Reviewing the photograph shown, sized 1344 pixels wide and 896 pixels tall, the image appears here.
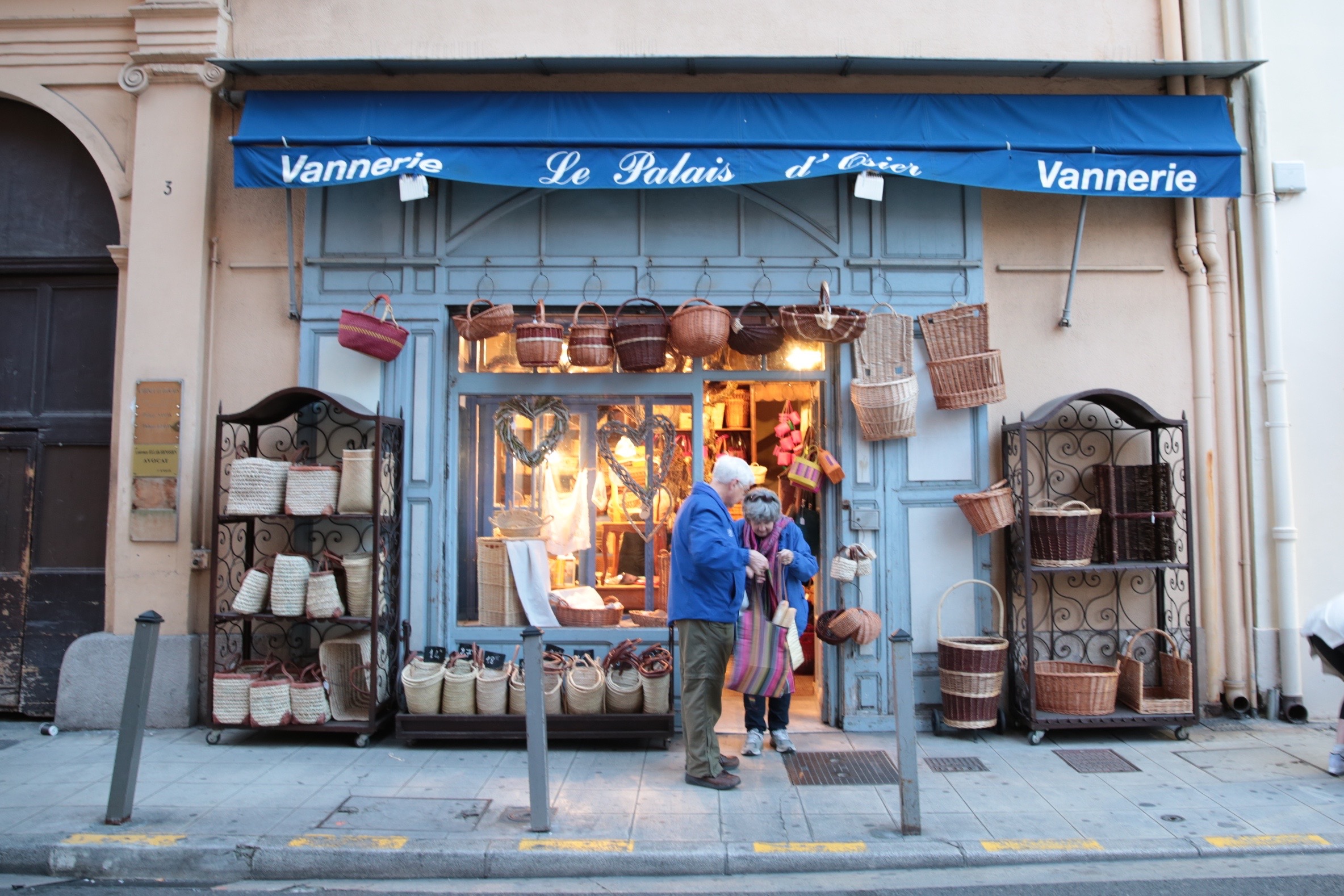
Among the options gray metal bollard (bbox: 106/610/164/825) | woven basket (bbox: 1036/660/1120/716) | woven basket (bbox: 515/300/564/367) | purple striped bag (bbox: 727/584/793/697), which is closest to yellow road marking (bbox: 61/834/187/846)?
gray metal bollard (bbox: 106/610/164/825)

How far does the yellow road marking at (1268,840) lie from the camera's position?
15.1 ft

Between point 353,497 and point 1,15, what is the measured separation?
518 centimetres

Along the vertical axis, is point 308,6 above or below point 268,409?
above

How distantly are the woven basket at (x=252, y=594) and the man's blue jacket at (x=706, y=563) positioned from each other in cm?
310

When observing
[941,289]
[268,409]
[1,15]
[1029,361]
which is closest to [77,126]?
[1,15]

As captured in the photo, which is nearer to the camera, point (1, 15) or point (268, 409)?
point (268, 409)

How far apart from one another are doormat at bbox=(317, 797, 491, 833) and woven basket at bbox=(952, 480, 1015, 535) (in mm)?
3935

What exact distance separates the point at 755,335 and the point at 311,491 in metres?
3.48

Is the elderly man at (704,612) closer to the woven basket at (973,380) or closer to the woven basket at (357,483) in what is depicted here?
the woven basket at (973,380)

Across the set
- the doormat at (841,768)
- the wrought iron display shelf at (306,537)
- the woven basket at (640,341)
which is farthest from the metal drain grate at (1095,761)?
the wrought iron display shelf at (306,537)

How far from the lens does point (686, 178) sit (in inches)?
262

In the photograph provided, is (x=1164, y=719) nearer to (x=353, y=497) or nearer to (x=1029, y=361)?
(x=1029, y=361)

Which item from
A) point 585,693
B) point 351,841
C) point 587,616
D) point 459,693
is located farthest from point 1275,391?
point 351,841

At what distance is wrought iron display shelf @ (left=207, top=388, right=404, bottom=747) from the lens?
20.9ft
